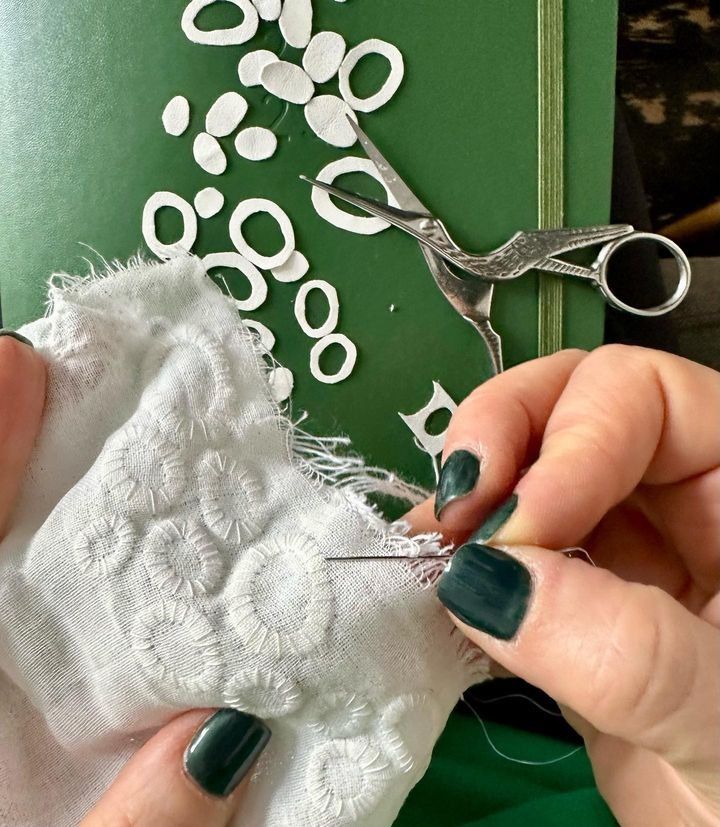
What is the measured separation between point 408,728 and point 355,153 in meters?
0.51

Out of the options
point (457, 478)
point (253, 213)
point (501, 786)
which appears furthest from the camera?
point (253, 213)

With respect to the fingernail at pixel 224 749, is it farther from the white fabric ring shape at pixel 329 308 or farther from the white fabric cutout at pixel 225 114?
the white fabric cutout at pixel 225 114

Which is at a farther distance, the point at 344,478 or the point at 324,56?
the point at 324,56

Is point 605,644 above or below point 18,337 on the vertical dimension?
below

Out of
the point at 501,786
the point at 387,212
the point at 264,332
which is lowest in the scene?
the point at 501,786

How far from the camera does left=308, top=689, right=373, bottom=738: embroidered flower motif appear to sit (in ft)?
1.36

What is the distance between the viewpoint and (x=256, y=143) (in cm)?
69

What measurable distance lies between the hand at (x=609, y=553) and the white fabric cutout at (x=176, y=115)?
17.4 inches

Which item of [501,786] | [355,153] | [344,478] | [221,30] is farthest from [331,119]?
[501,786]

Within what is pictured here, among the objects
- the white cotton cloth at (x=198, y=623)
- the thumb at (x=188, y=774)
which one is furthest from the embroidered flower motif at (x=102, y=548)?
the thumb at (x=188, y=774)

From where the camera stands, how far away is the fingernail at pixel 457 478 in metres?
0.44

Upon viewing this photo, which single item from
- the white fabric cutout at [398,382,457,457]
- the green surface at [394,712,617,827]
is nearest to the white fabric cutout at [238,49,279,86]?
the white fabric cutout at [398,382,457,457]

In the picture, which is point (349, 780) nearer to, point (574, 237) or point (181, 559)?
point (181, 559)

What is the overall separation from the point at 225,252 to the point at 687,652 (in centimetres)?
56
